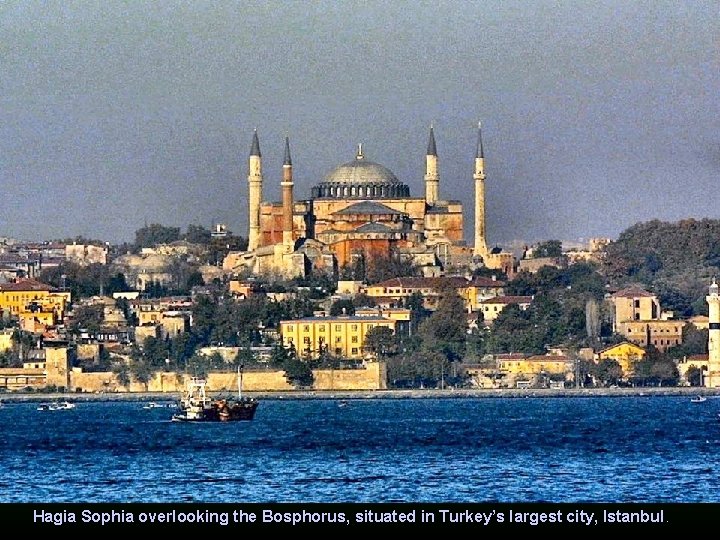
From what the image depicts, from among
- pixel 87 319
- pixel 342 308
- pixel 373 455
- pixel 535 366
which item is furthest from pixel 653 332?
pixel 373 455

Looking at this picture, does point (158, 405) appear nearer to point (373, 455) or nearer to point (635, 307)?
point (635, 307)

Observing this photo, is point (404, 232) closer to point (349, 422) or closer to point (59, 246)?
point (59, 246)

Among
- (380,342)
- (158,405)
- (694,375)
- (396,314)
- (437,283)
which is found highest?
(437,283)

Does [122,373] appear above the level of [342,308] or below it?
below

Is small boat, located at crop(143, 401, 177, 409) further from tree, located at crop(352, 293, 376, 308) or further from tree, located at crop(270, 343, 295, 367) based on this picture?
tree, located at crop(352, 293, 376, 308)

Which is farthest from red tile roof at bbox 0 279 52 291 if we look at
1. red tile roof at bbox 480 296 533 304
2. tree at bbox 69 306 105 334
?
red tile roof at bbox 480 296 533 304

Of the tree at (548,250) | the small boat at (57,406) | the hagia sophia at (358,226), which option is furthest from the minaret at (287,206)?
the small boat at (57,406)
